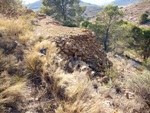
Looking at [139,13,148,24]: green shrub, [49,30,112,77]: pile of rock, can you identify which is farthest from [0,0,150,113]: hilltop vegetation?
[139,13,148,24]: green shrub

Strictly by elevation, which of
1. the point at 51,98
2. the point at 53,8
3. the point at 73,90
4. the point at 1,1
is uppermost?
the point at 53,8

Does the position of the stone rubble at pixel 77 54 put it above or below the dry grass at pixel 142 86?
above

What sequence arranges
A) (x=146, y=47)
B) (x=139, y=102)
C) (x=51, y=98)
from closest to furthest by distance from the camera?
(x=51, y=98) → (x=139, y=102) → (x=146, y=47)

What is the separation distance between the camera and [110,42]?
11.0m

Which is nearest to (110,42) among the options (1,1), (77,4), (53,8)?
(77,4)

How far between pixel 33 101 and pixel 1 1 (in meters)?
4.24

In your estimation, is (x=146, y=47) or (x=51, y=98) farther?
(x=146, y=47)

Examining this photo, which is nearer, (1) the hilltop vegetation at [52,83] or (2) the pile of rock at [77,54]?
(1) the hilltop vegetation at [52,83]

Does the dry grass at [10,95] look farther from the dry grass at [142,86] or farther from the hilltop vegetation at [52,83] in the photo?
the dry grass at [142,86]

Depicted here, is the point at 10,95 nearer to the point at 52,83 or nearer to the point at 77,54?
the point at 52,83

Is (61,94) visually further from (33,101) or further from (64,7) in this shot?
(64,7)

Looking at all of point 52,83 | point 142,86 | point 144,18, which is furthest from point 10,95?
point 144,18

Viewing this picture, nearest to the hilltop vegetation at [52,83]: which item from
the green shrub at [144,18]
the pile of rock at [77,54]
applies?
the pile of rock at [77,54]

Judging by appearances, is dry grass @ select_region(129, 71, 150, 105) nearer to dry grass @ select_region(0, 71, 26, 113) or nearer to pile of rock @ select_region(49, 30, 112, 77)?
pile of rock @ select_region(49, 30, 112, 77)
